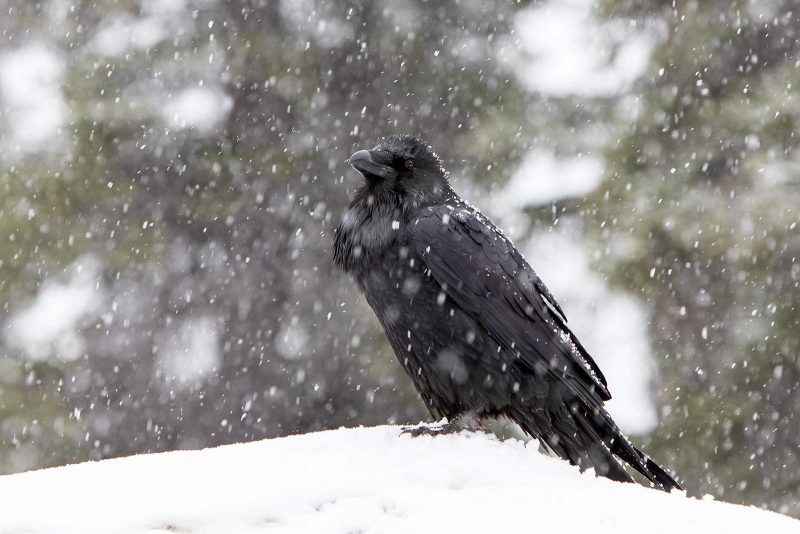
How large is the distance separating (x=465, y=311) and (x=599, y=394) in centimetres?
77

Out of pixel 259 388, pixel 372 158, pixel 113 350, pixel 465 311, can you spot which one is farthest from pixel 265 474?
pixel 113 350

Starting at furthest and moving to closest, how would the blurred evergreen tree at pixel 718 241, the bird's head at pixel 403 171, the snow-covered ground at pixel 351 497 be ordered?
the blurred evergreen tree at pixel 718 241, the bird's head at pixel 403 171, the snow-covered ground at pixel 351 497

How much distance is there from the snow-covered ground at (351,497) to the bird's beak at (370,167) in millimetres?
1742

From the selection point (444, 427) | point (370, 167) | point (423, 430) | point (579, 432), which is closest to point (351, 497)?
point (423, 430)

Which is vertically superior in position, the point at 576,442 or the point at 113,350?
the point at 113,350

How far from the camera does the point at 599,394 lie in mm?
4641

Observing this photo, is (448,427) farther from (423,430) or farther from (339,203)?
(339,203)

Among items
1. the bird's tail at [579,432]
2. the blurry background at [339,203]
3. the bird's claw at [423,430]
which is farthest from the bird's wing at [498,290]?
the blurry background at [339,203]

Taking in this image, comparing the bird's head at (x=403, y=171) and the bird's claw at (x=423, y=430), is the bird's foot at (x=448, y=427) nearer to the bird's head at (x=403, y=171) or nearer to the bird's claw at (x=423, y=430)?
the bird's claw at (x=423, y=430)

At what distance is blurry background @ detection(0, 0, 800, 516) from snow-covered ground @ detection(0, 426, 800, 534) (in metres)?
3.89

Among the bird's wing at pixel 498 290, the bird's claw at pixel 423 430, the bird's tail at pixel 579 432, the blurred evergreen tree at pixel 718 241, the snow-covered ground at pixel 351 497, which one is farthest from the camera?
the blurred evergreen tree at pixel 718 241

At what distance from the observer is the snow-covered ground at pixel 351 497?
111 inches

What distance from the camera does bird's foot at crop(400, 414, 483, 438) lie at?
4125mm

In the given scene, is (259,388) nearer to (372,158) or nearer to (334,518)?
(372,158)
